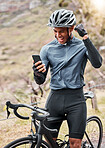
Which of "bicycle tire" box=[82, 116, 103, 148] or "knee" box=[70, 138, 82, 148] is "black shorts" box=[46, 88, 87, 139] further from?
"bicycle tire" box=[82, 116, 103, 148]

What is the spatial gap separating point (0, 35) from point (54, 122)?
58289mm

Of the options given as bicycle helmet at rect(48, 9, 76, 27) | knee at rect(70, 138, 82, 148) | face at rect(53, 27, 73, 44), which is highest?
bicycle helmet at rect(48, 9, 76, 27)

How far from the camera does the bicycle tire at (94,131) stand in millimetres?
2797

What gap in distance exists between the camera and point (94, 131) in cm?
315

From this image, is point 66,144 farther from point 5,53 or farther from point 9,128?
point 5,53

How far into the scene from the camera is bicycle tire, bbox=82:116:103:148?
9.18 ft

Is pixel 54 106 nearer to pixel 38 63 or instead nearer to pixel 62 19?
pixel 38 63

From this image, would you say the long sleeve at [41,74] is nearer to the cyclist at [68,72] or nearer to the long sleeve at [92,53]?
the cyclist at [68,72]

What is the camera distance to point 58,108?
7.19 ft

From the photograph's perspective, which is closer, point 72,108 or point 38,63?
point 38,63

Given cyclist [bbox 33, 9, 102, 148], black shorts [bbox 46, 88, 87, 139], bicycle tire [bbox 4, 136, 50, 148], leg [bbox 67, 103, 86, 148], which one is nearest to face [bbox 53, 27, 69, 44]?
cyclist [bbox 33, 9, 102, 148]

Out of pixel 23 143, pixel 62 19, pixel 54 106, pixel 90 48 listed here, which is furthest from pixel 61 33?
pixel 23 143

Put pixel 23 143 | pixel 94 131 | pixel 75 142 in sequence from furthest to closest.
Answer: pixel 94 131 < pixel 75 142 < pixel 23 143

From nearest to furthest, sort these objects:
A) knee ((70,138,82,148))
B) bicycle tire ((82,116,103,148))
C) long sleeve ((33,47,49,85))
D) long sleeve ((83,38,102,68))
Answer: long sleeve ((83,38,102,68)), long sleeve ((33,47,49,85)), knee ((70,138,82,148)), bicycle tire ((82,116,103,148))
